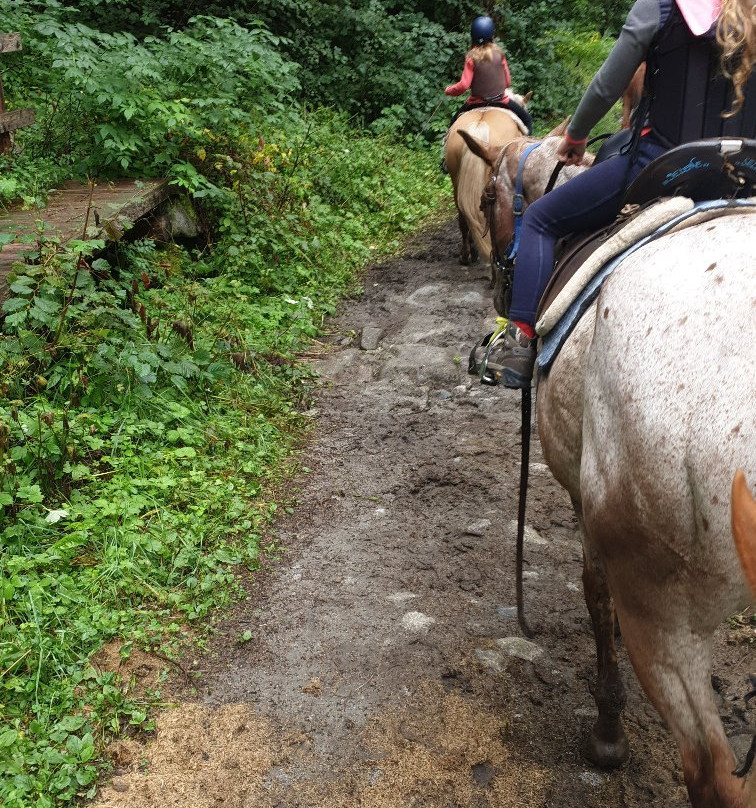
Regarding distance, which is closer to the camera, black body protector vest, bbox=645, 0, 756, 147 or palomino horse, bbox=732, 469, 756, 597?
palomino horse, bbox=732, 469, 756, 597

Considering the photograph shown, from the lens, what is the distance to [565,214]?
3.11 metres

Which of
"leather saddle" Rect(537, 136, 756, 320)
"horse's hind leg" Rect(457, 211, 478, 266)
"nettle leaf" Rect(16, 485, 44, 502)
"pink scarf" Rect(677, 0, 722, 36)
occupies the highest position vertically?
"pink scarf" Rect(677, 0, 722, 36)

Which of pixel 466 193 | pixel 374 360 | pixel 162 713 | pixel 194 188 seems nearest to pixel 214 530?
pixel 162 713

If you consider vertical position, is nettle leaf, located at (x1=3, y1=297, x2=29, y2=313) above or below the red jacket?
below

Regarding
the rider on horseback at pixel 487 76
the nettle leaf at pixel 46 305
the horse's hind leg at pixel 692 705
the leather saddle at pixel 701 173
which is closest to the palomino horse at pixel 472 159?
the rider on horseback at pixel 487 76

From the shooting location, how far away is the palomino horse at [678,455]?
1.73 metres

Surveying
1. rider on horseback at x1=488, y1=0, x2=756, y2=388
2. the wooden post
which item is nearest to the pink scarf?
rider on horseback at x1=488, y1=0, x2=756, y2=388

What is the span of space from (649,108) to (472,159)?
16.1 feet

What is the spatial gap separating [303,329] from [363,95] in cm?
736

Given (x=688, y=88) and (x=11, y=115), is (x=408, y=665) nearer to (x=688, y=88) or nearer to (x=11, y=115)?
(x=688, y=88)

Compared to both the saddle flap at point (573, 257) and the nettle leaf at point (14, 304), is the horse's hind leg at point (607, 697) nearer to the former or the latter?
the saddle flap at point (573, 257)

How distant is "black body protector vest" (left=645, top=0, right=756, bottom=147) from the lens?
2525 millimetres

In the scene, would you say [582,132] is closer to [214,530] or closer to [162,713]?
[214,530]

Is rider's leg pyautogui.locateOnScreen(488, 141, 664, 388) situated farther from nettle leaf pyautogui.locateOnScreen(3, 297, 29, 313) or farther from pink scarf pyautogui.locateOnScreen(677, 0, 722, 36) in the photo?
nettle leaf pyautogui.locateOnScreen(3, 297, 29, 313)
